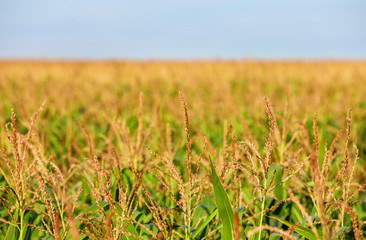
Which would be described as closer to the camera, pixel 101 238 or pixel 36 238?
pixel 101 238

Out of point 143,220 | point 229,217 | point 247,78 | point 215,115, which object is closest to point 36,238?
point 143,220

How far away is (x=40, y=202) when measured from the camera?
5.43 feet

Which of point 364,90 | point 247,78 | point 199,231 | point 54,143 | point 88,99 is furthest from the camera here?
point 247,78

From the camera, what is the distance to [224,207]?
106 centimetres

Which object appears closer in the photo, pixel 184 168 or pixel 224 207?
pixel 224 207

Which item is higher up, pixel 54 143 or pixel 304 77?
pixel 304 77

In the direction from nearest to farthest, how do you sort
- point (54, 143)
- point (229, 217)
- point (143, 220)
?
point (229, 217) < point (143, 220) < point (54, 143)

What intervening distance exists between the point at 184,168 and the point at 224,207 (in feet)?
3.82

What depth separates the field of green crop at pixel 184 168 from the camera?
105 cm

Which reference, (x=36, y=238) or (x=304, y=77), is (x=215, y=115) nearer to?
(x=36, y=238)

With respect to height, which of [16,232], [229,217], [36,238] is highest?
[229,217]

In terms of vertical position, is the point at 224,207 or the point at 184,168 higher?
the point at 224,207

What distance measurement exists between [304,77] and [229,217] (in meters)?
8.08

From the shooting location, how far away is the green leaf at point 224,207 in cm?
105
